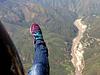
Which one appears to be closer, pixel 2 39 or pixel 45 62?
pixel 2 39

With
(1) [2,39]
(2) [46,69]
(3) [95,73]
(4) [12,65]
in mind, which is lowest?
(3) [95,73]

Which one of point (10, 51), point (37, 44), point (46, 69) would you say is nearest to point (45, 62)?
point (46, 69)

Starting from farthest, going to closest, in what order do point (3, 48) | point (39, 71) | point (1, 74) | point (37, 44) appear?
point (37, 44)
point (39, 71)
point (3, 48)
point (1, 74)

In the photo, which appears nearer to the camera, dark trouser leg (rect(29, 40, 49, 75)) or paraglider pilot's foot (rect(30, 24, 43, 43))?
dark trouser leg (rect(29, 40, 49, 75))

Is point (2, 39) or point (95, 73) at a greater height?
point (2, 39)

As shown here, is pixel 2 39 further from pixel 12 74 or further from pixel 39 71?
→ pixel 39 71

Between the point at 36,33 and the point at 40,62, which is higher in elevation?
the point at 36,33

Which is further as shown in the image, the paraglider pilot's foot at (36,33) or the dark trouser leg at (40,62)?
the paraglider pilot's foot at (36,33)

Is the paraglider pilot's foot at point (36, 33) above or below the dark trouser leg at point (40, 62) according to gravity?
above

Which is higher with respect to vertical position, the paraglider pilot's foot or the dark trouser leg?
the paraglider pilot's foot

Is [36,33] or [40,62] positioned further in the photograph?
[36,33]

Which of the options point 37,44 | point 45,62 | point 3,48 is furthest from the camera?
point 37,44
